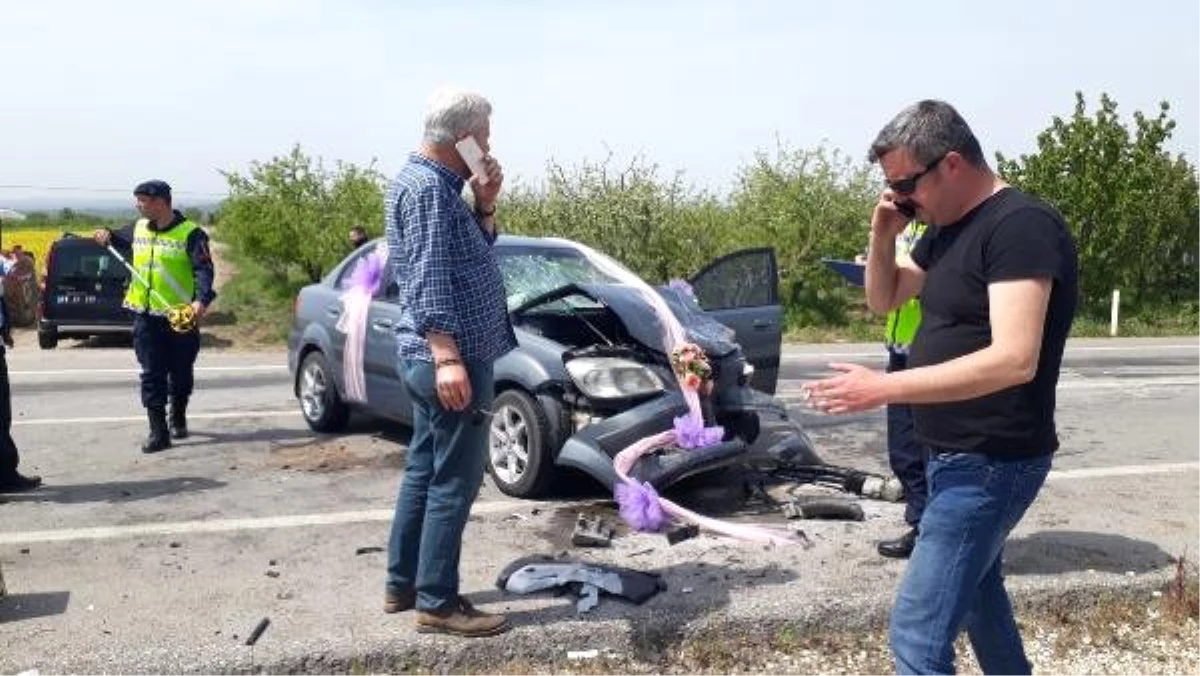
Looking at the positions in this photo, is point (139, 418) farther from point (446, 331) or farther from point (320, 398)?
point (446, 331)

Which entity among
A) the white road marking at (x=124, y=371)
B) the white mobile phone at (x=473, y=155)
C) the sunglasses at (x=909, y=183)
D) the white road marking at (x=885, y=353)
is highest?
the white mobile phone at (x=473, y=155)

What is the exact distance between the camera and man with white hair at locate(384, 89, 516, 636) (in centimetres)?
364

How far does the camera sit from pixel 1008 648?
312cm

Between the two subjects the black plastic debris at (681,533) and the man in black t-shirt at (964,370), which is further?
the black plastic debris at (681,533)

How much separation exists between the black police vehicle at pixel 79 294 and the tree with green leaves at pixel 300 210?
558cm

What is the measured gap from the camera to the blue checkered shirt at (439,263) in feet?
11.9

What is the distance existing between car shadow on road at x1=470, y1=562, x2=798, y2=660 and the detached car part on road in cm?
84

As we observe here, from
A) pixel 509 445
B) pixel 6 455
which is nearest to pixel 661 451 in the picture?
pixel 509 445

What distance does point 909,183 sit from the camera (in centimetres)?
280

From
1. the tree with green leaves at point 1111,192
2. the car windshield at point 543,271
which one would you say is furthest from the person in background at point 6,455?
the tree with green leaves at point 1111,192

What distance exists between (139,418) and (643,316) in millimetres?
4865

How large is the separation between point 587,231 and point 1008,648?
18.0m

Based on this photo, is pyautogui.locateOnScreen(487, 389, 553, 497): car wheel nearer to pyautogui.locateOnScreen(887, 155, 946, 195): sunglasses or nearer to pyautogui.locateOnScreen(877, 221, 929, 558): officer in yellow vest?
pyautogui.locateOnScreen(877, 221, 929, 558): officer in yellow vest

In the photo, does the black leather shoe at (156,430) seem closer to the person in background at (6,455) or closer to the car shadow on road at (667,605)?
the person in background at (6,455)
